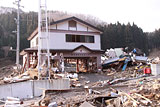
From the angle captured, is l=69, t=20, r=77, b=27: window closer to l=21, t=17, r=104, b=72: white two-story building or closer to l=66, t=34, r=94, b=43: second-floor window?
l=21, t=17, r=104, b=72: white two-story building

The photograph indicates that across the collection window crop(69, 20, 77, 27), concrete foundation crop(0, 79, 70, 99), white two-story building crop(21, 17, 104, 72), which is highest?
window crop(69, 20, 77, 27)

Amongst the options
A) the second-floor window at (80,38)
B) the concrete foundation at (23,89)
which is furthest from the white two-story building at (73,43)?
the concrete foundation at (23,89)

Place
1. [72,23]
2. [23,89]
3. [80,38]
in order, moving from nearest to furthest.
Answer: [23,89] < [72,23] < [80,38]

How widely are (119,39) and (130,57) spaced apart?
27026 millimetres

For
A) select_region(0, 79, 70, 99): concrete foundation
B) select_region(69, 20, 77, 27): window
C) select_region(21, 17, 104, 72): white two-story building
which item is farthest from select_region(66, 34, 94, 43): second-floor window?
select_region(0, 79, 70, 99): concrete foundation

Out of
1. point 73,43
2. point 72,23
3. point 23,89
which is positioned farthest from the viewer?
point 72,23

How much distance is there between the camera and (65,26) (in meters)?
23.1

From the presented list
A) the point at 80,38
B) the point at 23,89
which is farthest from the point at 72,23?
the point at 23,89

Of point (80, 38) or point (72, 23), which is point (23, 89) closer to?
point (80, 38)

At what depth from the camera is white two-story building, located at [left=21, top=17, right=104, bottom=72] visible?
21.8 meters

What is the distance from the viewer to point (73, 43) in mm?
23281

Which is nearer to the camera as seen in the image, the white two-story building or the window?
the white two-story building

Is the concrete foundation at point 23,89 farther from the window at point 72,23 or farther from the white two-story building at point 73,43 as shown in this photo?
the window at point 72,23

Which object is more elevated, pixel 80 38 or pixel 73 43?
pixel 80 38
